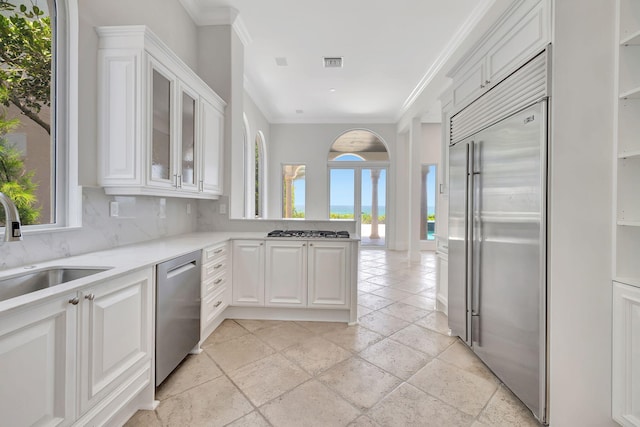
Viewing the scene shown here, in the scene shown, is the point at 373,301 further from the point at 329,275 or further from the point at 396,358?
the point at 396,358

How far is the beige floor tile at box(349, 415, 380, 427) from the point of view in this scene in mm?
1593

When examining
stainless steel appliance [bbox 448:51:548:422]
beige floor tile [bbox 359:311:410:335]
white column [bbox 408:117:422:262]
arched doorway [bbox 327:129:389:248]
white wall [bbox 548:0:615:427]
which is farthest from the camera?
arched doorway [bbox 327:129:389:248]

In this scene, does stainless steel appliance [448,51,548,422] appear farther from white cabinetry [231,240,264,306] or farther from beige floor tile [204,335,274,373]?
white cabinetry [231,240,264,306]

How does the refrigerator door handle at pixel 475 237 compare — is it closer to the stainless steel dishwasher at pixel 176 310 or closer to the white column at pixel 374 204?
the stainless steel dishwasher at pixel 176 310

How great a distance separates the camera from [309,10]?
3.25m

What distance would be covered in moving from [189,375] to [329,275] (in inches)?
56.5

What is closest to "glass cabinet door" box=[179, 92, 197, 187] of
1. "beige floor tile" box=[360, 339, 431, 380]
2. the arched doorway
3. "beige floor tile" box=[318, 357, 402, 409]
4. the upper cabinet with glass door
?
the upper cabinet with glass door

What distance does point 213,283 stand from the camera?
2561 mm

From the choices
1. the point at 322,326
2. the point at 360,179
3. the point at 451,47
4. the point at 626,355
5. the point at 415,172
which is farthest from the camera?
the point at 360,179

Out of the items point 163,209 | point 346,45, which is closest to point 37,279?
point 163,209

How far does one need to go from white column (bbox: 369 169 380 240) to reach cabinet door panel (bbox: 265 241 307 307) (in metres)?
5.13

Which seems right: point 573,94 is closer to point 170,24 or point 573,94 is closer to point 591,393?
point 591,393

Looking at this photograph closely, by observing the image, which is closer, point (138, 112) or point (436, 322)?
point (138, 112)

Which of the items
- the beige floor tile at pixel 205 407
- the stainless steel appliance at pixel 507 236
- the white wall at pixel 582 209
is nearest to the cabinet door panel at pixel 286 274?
the beige floor tile at pixel 205 407
